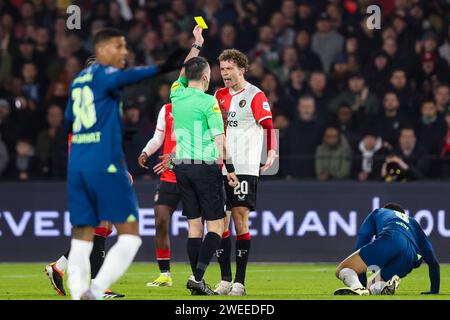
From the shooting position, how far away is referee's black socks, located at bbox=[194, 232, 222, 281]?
10812 mm

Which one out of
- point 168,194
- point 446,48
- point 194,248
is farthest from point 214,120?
point 446,48

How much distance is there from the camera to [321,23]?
18.6 m

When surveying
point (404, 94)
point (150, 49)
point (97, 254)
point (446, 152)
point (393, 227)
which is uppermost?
point (150, 49)

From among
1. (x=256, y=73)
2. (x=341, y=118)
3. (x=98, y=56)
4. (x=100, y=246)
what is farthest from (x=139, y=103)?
(x=98, y=56)

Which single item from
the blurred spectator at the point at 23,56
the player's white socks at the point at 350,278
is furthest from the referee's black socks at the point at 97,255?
the blurred spectator at the point at 23,56

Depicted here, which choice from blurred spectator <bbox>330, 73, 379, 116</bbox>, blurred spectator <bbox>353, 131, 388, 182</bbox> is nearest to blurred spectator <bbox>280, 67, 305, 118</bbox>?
blurred spectator <bbox>330, 73, 379, 116</bbox>

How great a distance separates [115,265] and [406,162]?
799cm

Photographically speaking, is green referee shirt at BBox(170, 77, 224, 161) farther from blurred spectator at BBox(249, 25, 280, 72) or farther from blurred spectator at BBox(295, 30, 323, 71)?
blurred spectator at BBox(249, 25, 280, 72)

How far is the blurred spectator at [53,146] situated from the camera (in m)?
16.5

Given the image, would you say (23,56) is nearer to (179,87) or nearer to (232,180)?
(179,87)

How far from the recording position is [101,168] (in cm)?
895

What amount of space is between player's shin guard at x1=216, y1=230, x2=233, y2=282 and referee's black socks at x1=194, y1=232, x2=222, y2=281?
64 cm

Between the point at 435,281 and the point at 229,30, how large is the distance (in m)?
8.16

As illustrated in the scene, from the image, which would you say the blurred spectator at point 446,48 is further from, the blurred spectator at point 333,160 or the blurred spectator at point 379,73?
the blurred spectator at point 333,160
